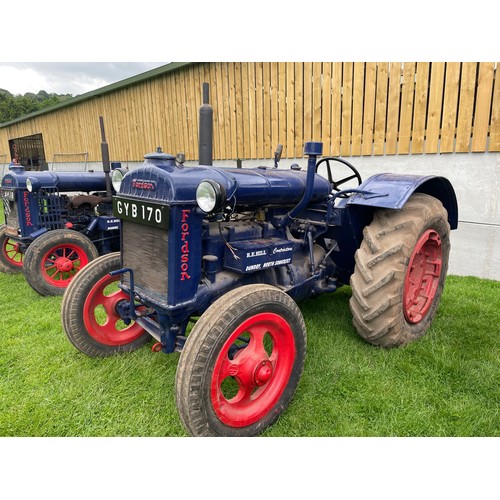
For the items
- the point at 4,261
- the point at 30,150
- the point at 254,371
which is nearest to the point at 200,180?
the point at 254,371

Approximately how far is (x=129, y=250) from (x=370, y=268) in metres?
1.59

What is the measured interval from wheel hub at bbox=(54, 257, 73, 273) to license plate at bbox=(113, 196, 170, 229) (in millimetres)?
2526

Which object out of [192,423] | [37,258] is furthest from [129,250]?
[37,258]

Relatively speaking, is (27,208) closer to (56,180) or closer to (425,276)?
(56,180)

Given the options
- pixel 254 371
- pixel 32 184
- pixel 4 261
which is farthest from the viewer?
pixel 4 261

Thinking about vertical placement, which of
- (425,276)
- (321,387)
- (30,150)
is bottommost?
(321,387)

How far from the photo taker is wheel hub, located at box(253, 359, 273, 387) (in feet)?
6.42

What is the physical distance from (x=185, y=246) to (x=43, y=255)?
3014mm

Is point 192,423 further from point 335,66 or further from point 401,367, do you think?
point 335,66

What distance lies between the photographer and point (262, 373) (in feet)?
6.44

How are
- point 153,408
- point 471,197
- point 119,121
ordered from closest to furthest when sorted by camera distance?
point 153,408 < point 471,197 < point 119,121

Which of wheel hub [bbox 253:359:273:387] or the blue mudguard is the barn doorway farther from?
wheel hub [bbox 253:359:273:387]

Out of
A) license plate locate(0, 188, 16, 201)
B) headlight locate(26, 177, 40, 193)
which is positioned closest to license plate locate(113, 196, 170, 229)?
headlight locate(26, 177, 40, 193)

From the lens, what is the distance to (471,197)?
445 cm
